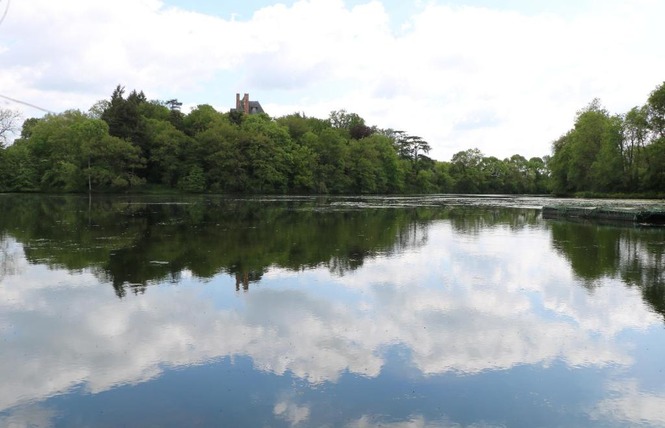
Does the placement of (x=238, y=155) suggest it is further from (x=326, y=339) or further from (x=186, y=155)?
(x=326, y=339)

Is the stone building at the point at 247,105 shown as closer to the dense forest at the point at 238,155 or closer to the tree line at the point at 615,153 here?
the dense forest at the point at 238,155

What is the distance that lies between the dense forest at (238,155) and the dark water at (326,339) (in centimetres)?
5537

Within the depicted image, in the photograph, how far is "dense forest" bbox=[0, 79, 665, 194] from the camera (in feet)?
215

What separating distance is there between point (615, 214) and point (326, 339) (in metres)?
29.0

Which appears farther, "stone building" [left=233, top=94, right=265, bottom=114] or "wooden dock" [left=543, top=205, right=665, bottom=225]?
"stone building" [left=233, top=94, right=265, bottom=114]

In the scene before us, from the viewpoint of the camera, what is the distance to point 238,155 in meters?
75.2

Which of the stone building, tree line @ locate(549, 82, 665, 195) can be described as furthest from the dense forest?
the stone building

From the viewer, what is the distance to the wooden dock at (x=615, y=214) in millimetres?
28250

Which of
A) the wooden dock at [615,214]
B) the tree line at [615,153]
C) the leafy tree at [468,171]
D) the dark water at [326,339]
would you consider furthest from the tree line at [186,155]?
the dark water at [326,339]

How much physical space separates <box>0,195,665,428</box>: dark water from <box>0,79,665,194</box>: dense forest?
55.4 m

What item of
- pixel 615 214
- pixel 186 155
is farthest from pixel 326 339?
pixel 186 155

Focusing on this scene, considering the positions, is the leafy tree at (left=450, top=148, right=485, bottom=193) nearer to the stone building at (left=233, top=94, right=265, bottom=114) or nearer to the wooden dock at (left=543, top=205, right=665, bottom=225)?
the stone building at (left=233, top=94, right=265, bottom=114)

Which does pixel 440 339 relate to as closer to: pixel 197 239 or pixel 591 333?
pixel 591 333

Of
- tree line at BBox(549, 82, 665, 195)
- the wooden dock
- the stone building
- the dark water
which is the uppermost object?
the stone building
